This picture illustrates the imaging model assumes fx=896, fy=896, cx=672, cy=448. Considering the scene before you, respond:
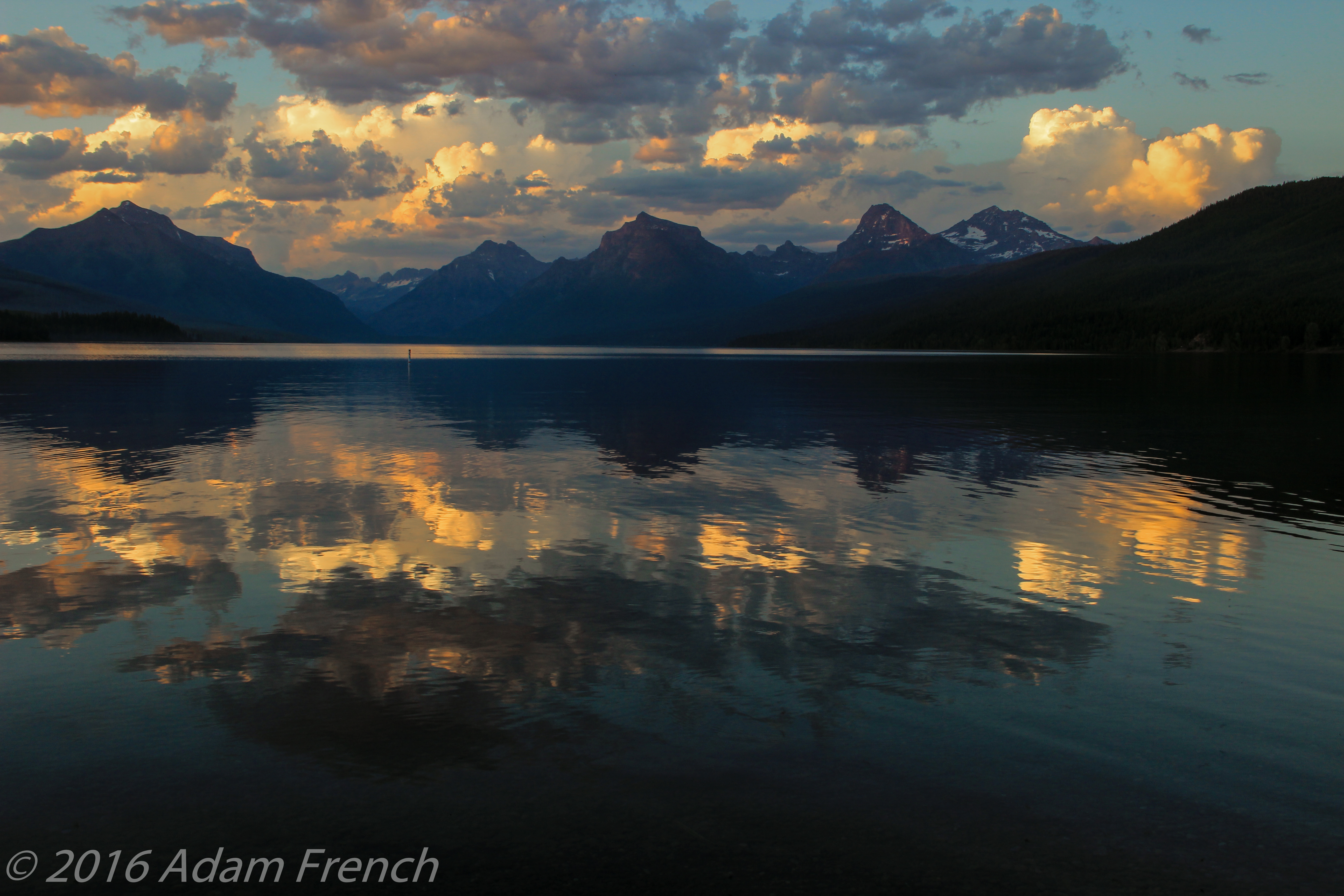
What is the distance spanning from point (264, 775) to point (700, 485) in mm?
21252

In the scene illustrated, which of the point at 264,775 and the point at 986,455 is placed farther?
the point at 986,455

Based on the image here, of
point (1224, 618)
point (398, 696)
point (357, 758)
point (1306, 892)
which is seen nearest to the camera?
point (1306, 892)

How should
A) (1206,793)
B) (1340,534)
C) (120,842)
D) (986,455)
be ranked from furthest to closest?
(986,455) → (1340,534) → (1206,793) → (120,842)

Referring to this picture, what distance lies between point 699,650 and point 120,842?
7.49m

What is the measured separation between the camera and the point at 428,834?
8.23 metres

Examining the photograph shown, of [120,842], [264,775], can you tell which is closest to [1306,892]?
[264,775]

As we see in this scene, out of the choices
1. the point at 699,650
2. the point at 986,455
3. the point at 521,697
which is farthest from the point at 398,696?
the point at 986,455

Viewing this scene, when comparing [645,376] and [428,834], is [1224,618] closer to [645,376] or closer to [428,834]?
[428,834]

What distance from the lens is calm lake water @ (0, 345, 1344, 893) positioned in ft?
26.9

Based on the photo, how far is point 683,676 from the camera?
1218 centimetres

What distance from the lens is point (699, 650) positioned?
13.3 meters

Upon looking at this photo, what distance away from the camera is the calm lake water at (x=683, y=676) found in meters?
8.19

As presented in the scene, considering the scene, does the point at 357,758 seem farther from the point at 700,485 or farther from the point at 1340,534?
the point at 1340,534

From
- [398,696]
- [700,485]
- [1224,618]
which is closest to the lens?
[398,696]
